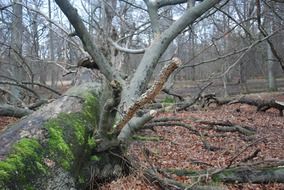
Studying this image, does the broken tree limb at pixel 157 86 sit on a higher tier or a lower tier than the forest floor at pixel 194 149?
higher

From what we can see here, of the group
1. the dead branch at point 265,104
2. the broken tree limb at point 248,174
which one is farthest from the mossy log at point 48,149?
the dead branch at point 265,104

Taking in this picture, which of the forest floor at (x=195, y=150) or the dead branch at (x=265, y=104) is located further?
the dead branch at (x=265, y=104)

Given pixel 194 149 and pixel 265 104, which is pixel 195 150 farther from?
pixel 265 104

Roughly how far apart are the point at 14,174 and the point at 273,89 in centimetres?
2402

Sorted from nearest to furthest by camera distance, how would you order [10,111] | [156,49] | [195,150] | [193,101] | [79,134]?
[79,134] < [156,49] < [195,150] < [10,111] < [193,101]

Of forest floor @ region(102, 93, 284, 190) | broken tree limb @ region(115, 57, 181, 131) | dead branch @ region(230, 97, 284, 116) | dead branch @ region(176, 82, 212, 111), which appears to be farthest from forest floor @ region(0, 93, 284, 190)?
dead branch @ region(176, 82, 212, 111)

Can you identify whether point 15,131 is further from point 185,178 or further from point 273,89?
point 273,89

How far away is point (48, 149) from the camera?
11.5 ft

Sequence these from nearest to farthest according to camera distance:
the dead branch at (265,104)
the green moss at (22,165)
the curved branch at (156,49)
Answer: the green moss at (22,165) → the curved branch at (156,49) → the dead branch at (265,104)

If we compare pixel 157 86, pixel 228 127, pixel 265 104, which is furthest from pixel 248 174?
pixel 265 104

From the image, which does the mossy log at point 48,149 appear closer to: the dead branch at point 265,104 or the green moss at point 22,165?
the green moss at point 22,165

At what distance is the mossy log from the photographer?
310 centimetres

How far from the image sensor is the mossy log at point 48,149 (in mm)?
3102

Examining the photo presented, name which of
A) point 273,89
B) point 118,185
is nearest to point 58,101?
point 118,185
